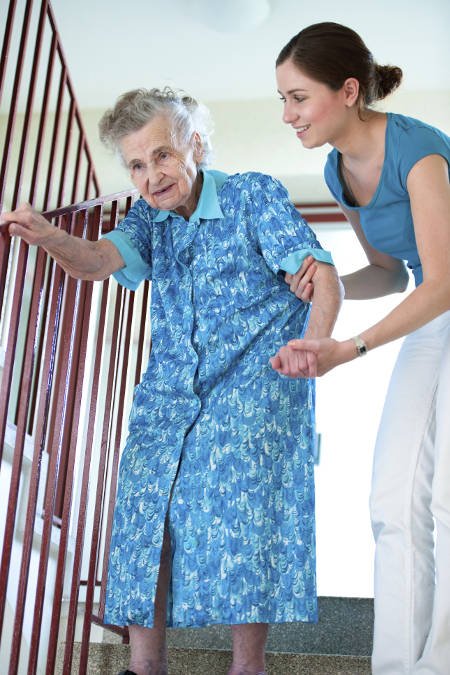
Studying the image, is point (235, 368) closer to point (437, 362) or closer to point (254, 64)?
point (437, 362)

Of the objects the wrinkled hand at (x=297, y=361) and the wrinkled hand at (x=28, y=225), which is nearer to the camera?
the wrinkled hand at (x=297, y=361)

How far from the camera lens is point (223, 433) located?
183 cm

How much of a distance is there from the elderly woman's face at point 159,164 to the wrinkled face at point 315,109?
26 cm

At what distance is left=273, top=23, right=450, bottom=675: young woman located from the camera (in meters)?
1.65

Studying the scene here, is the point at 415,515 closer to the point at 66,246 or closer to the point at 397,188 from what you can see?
the point at 397,188

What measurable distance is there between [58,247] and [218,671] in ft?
3.67

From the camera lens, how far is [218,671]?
86.7 inches

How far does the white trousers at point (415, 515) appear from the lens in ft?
5.38

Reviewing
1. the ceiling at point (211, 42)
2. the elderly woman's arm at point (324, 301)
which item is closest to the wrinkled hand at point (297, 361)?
the elderly woman's arm at point (324, 301)

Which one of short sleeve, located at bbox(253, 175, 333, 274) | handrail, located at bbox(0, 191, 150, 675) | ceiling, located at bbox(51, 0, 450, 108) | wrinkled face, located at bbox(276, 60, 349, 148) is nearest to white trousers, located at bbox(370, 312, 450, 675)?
short sleeve, located at bbox(253, 175, 333, 274)

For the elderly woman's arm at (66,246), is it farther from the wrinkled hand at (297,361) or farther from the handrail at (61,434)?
the wrinkled hand at (297,361)

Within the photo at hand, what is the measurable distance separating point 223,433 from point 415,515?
41 centimetres

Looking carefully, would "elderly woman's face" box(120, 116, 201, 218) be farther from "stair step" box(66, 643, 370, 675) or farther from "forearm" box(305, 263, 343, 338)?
"stair step" box(66, 643, 370, 675)

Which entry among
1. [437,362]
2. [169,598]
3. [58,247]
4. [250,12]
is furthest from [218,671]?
[250,12]
